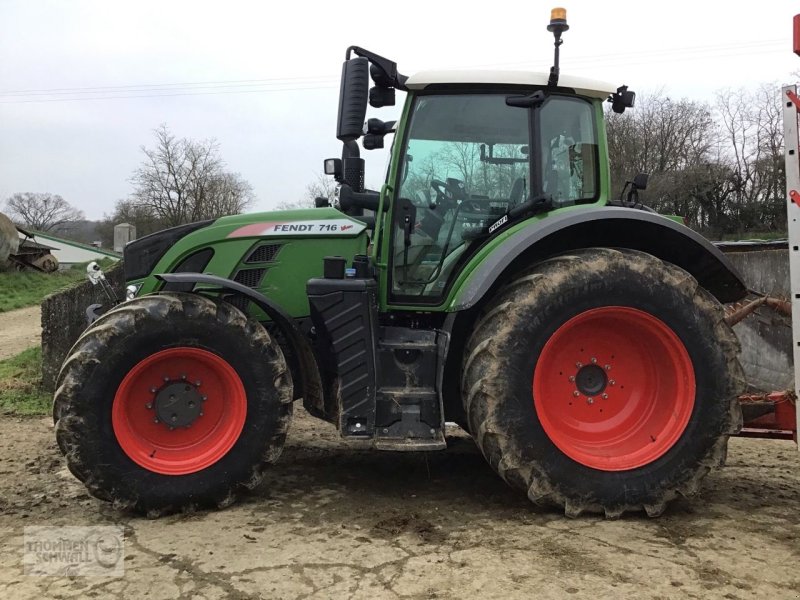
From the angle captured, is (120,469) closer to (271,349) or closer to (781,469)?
(271,349)

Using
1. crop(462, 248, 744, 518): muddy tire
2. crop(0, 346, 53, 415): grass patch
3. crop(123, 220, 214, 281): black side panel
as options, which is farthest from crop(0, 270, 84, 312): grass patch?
crop(462, 248, 744, 518): muddy tire

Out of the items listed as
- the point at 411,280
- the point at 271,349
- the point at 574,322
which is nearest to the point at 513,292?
the point at 574,322

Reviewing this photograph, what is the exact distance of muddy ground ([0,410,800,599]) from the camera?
2768 millimetres

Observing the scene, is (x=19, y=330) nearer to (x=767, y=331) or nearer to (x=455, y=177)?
(x=455, y=177)

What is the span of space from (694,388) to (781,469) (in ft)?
4.76

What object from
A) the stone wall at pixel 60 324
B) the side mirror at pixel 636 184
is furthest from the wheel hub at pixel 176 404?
the stone wall at pixel 60 324

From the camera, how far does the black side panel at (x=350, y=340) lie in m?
3.72

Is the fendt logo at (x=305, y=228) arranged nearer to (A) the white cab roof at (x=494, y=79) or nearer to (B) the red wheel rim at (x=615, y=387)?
(A) the white cab roof at (x=494, y=79)

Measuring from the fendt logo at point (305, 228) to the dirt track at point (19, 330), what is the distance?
6.73 metres

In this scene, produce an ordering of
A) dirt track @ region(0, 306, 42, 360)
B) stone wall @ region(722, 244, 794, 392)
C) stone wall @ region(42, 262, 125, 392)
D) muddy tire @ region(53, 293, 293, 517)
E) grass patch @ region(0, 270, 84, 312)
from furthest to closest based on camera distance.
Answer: grass patch @ region(0, 270, 84, 312) < dirt track @ region(0, 306, 42, 360) < stone wall @ region(42, 262, 125, 392) < stone wall @ region(722, 244, 794, 392) < muddy tire @ region(53, 293, 293, 517)

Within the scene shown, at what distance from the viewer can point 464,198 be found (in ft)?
13.2

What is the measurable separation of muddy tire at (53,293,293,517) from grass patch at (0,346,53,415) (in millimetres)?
3364

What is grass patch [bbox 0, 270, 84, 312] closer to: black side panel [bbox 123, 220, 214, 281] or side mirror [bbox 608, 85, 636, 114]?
black side panel [bbox 123, 220, 214, 281]

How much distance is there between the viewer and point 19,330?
12570 mm
